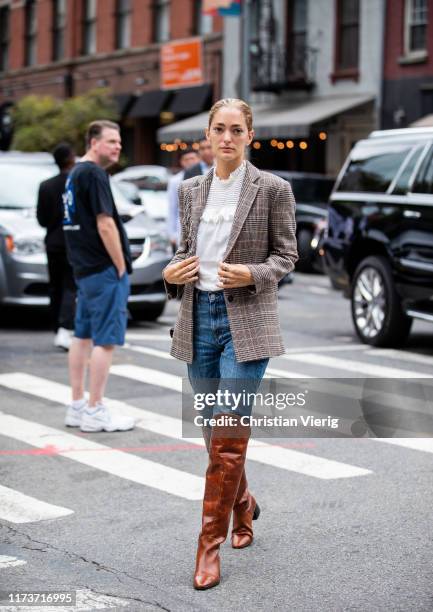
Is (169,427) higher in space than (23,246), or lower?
lower

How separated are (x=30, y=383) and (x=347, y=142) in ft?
65.6

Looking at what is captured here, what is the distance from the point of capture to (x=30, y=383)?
9539 millimetres

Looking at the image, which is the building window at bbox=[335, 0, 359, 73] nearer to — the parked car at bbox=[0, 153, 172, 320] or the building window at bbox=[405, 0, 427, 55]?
the building window at bbox=[405, 0, 427, 55]

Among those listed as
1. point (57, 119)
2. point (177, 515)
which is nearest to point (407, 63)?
point (57, 119)

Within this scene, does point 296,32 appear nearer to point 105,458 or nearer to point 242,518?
point 105,458

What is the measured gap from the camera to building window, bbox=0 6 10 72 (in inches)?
1842

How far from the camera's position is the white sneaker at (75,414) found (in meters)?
7.95

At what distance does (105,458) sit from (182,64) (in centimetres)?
2713

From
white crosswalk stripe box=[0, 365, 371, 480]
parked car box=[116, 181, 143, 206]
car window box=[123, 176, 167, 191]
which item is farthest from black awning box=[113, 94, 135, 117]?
white crosswalk stripe box=[0, 365, 371, 480]

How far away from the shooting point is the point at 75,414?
7.96 metres

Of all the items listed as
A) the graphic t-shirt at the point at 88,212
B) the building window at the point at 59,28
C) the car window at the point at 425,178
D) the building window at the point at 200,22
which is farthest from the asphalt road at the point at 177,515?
the building window at the point at 59,28

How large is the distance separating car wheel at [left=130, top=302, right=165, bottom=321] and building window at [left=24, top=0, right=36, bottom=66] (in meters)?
32.7

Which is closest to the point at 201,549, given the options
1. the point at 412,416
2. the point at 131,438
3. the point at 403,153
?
the point at 412,416

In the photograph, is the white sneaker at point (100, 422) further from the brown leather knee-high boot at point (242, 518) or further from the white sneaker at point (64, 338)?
the white sneaker at point (64, 338)
